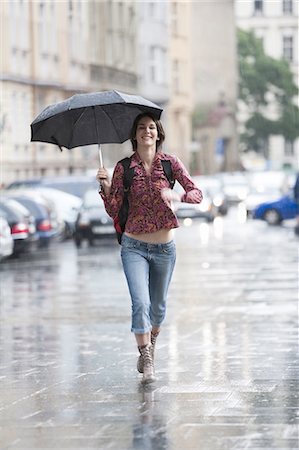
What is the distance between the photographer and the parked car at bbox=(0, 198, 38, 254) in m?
31.7

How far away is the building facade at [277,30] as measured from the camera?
14100cm

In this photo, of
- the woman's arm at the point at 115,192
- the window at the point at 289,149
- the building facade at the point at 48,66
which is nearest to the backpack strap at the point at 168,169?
the woman's arm at the point at 115,192

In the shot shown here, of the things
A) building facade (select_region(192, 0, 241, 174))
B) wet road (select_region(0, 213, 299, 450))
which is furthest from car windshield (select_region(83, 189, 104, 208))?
building facade (select_region(192, 0, 241, 174))

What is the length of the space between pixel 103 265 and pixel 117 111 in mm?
17469

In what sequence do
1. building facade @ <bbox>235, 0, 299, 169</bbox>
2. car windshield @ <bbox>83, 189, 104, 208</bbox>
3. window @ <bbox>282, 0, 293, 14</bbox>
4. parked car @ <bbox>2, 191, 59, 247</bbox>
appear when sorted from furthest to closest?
window @ <bbox>282, 0, 293, 14</bbox>, building facade @ <bbox>235, 0, 299, 169</bbox>, car windshield @ <bbox>83, 189, 104, 208</bbox>, parked car @ <bbox>2, 191, 59, 247</bbox>

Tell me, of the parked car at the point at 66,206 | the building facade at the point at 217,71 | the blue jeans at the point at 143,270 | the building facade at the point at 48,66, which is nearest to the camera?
the blue jeans at the point at 143,270

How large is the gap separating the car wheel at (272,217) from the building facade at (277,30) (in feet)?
290

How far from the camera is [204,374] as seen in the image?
451 inches

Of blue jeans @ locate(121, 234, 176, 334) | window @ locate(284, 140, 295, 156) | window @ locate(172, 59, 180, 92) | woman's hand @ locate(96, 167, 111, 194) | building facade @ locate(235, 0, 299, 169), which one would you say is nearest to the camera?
blue jeans @ locate(121, 234, 176, 334)

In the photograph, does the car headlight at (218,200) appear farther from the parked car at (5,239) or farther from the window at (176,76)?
the parked car at (5,239)

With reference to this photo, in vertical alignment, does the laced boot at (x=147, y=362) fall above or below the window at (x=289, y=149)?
above

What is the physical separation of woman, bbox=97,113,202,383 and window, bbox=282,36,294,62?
438ft

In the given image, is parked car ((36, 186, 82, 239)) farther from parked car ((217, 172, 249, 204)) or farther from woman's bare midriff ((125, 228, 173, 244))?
parked car ((217, 172, 249, 204))

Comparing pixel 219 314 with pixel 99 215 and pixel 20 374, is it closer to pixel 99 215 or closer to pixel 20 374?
pixel 20 374
